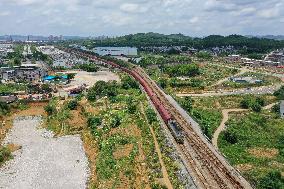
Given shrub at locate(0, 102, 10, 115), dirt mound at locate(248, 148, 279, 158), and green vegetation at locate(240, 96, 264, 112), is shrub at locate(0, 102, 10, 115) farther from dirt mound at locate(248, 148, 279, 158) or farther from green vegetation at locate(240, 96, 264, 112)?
dirt mound at locate(248, 148, 279, 158)

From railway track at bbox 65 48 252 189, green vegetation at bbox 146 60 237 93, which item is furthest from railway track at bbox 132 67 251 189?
green vegetation at bbox 146 60 237 93

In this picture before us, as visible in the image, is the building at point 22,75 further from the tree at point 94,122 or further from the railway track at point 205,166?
the railway track at point 205,166

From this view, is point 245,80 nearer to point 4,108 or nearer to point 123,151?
point 4,108

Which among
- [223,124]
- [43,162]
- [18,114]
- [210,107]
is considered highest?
[210,107]

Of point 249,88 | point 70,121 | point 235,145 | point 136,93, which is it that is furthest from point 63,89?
point 235,145

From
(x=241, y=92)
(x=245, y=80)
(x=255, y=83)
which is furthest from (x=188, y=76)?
(x=241, y=92)

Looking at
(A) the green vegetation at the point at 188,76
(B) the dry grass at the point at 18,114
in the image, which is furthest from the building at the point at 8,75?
(A) the green vegetation at the point at 188,76

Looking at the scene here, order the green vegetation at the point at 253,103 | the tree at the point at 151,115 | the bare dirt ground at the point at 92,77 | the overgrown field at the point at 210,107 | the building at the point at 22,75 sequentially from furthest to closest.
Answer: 1. the building at the point at 22,75
2. the bare dirt ground at the point at 92,77
3. the green vegetation at the point at 253,103
4. the tree at the point at 151,115
5. the overgrown field at the point at 210,107
